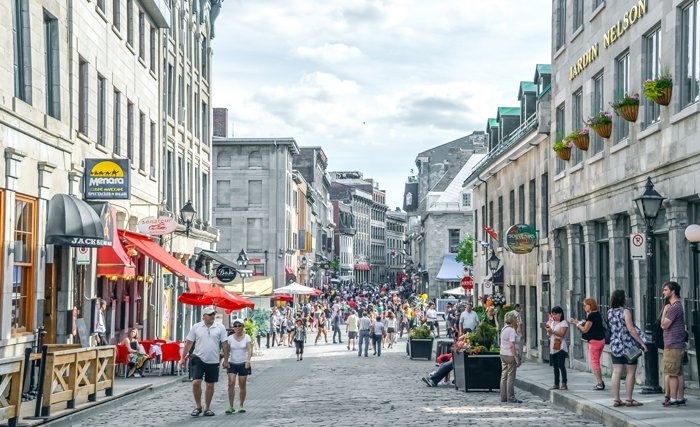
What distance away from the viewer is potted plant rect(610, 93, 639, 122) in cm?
2084

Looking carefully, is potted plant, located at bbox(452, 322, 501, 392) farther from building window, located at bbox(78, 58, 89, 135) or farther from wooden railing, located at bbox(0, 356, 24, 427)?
wooden railing, located at bbox(0, 356, 24, 427)

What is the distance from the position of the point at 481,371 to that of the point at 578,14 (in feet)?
34.3

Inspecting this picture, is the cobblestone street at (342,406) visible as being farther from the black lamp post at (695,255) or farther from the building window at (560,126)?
the building window at (560,126)

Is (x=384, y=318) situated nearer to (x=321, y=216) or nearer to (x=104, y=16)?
(x=104, y=16)

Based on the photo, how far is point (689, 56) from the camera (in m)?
18.4

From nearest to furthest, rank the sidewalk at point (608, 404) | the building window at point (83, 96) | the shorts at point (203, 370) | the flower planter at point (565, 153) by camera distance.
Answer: the sidewalk at point (608, 404) → the shorts at point (203, 370) → the building window at point (83, 96) → the flower planter at point (565, 153)

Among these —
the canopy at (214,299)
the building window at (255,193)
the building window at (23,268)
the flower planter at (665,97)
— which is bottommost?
the canopy at (214,299)

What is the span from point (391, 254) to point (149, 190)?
16038 cm

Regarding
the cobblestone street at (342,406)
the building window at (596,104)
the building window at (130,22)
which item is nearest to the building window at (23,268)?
the cobblestone street at (342,406)

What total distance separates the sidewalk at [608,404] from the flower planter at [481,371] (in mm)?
891

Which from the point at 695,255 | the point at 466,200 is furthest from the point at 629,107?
the point at 466,200

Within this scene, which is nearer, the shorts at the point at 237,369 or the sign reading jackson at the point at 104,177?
the shorts at the point at 237,369

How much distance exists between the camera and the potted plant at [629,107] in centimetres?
2084

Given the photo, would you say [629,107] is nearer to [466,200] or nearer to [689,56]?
[689,56]
